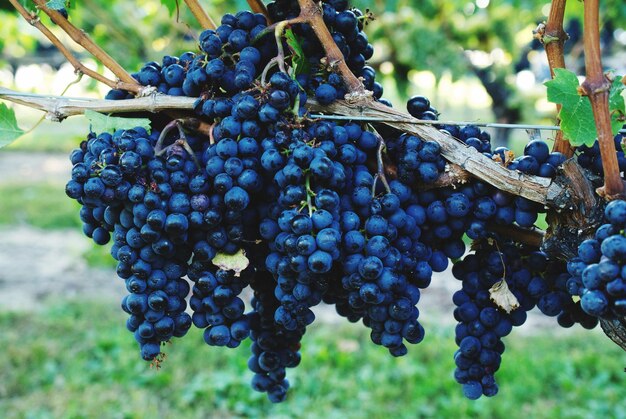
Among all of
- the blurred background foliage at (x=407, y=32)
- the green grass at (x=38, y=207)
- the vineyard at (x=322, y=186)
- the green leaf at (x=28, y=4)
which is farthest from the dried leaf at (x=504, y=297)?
the green grass at (x=38, y=207)

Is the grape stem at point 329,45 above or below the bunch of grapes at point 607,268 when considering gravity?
above

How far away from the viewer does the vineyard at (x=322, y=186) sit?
36.9 inches

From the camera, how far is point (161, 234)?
3.22ft

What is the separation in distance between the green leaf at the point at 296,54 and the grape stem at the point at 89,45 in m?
0.28

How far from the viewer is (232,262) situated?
1.01 m

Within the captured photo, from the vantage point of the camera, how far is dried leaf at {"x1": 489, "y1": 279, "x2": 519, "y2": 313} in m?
1.06

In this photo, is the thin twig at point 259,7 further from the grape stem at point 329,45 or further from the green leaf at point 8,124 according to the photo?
the green leaf at point 8,124

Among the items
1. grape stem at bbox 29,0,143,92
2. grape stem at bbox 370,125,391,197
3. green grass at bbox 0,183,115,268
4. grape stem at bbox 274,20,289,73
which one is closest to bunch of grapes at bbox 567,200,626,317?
grape stem at bbox 370,125,391,197

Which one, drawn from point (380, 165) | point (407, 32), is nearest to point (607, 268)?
point (380, 165)

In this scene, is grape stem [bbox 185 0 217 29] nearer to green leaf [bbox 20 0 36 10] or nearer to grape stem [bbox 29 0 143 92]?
grape stem [bbox 29 0 143 92]

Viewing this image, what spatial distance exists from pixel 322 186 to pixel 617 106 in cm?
45

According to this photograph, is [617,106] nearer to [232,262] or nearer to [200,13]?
[232,262]

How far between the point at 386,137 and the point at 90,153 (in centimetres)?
50

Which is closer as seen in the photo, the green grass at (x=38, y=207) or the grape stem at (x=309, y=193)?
the grape stem at (x=309, y=193)
